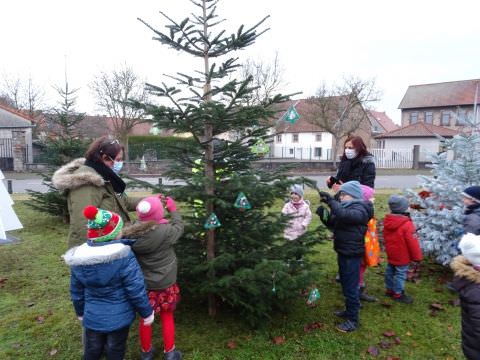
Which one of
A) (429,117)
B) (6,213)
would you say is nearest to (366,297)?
(6,213)

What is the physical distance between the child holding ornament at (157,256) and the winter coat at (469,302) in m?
2.40

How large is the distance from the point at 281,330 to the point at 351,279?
101 cm

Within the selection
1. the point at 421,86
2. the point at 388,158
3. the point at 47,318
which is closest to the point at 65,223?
the point at 47,318

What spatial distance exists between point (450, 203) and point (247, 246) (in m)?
3.73

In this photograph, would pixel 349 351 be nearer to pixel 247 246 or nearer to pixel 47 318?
pixel 247 246

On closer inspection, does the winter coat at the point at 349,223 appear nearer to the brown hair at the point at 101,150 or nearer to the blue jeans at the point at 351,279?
the blue jeans at the point at 351,279

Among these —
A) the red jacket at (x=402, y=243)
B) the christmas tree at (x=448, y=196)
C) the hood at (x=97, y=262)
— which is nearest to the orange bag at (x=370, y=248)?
the red jacket at (x=402, y=243)

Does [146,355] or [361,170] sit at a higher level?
[361,170]

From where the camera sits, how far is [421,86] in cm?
5891

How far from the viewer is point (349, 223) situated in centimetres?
413

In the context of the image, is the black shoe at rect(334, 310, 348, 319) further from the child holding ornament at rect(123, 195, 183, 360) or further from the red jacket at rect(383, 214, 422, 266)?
the child holding ornament at rect(123, 195, 183, 360)

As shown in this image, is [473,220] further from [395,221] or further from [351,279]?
[351,279]

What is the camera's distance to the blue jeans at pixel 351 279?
4.19 m

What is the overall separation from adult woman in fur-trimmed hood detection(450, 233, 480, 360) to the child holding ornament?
2408 millimetres
